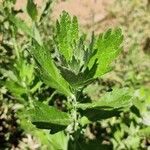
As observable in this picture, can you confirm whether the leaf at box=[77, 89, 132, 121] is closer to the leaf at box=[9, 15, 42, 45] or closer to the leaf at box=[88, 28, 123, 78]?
the leaf at box=[88, 28, 123, 78]

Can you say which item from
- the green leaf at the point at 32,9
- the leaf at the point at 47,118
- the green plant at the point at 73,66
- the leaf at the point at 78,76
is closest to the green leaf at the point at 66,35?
the green plant at the point at 73,66

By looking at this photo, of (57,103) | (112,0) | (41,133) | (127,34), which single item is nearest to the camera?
(41,133)

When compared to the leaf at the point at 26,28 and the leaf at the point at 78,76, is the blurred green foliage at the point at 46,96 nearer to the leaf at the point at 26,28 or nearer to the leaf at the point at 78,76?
the leaf at the point at 26,28

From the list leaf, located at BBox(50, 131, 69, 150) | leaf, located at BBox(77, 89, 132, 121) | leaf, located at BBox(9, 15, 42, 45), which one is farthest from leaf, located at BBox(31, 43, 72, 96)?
leaf, located at BBox(9, 15, 42, 45)

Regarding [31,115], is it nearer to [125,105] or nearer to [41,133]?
[125,105]

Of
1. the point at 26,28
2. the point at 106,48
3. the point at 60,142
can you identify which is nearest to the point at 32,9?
the point at 26,28

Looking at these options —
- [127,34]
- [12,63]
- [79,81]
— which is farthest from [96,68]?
[127,34]

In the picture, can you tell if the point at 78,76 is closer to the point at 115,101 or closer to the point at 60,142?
the point at 115,101
